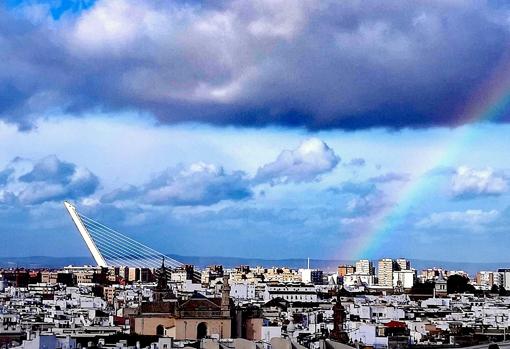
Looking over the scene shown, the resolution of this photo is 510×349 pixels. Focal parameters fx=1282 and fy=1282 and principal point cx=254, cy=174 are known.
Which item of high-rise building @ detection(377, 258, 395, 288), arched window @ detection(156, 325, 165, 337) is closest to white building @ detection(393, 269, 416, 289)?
high-rise building @ detection(377, 258, 395, 288)

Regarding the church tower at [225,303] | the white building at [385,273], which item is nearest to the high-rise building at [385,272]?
the white building at [385,273]

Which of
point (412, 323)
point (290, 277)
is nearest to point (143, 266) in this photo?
point (290, 277)

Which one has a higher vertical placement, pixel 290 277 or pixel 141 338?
pixel 290 277

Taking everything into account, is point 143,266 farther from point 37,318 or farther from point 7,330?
point 7,330

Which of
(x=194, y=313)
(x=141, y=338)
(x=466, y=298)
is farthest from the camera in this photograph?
(x=466, y=298)

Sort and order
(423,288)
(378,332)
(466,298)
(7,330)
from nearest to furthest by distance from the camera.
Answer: (7,330)
(378,332)
(466,298)
(423,288)

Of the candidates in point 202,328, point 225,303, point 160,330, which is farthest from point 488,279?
point 202,328

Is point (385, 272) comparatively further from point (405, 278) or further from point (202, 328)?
point (202, 328)

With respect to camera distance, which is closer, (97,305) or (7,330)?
(7,330)

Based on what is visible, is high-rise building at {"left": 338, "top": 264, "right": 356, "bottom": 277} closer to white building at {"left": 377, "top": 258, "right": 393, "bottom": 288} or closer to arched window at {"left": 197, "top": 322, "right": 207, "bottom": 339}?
white building at {"left": 377, "top": 258, "right": 393, "bottom": 288}
